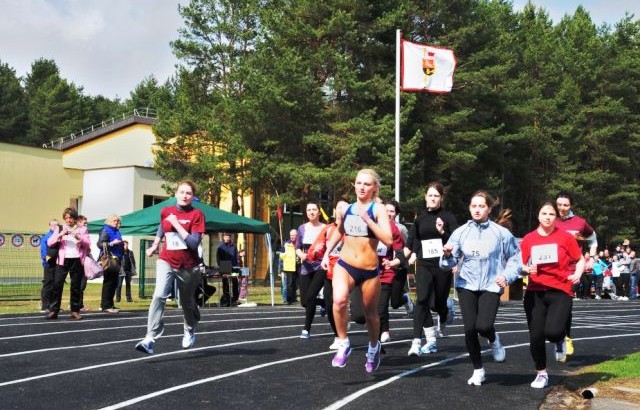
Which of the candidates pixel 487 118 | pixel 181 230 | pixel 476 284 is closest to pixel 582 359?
pixel 476 284

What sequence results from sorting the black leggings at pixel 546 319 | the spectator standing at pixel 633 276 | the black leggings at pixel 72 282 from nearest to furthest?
the black leggings at pixel 546 319, the black leggings at pixel 72 282, the spectator standing at pixel 633 276

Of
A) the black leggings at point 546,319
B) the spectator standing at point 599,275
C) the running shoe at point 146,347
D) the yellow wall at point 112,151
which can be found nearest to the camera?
the black leggings at point 546,319

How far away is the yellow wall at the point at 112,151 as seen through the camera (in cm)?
4975

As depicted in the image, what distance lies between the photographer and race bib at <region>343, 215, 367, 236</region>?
8.05 meters

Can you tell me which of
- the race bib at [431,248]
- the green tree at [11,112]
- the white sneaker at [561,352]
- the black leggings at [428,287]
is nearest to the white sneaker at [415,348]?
the black leggings at [428,287]

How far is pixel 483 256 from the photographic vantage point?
26.2ft

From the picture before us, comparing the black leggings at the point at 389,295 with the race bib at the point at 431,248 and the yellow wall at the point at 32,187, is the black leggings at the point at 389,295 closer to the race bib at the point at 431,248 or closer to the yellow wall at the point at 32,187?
the race bib at the point at 431,248

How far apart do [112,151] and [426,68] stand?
28.5 metres

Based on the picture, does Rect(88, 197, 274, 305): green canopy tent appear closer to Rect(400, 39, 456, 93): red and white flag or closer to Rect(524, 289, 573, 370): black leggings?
Rect(400, 39, 456, 93): red and white flag

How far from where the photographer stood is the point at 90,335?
12195 mm

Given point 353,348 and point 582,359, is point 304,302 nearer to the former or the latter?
point 353,348

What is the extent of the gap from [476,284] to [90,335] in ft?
21.8

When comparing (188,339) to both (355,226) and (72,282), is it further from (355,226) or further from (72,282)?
(72,282)

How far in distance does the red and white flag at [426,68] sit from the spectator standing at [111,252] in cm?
1166
